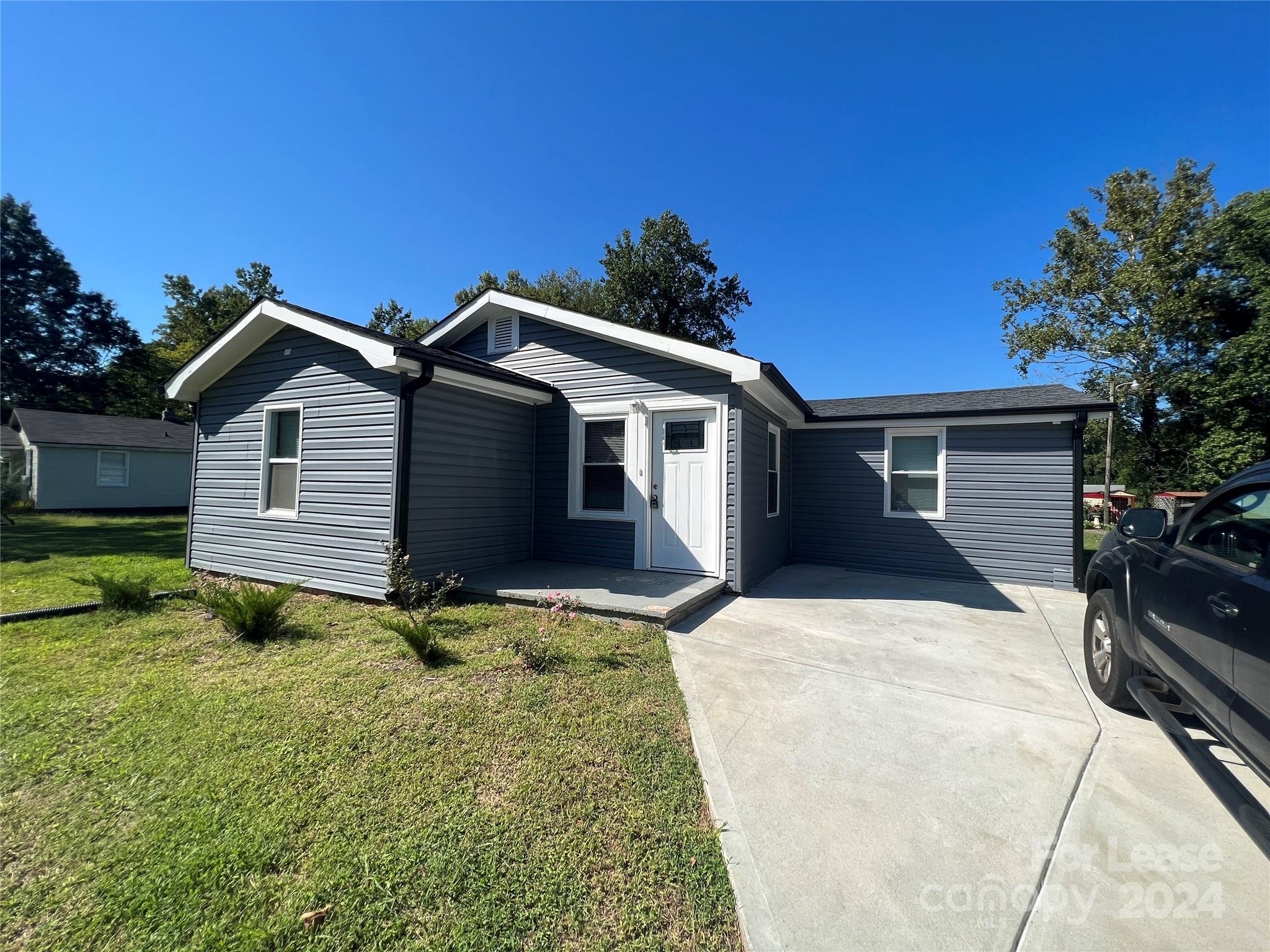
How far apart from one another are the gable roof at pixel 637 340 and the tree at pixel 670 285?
15.5m

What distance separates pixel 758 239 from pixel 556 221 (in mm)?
6845

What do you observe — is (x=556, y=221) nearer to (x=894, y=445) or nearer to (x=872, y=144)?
(x=872, y=144)

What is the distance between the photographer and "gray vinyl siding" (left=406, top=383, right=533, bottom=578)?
5.91m

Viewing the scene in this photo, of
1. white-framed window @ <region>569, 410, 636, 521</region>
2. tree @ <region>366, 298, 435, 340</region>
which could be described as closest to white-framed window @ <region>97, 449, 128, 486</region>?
tree @ <region>366, 298, 435, 340</region>

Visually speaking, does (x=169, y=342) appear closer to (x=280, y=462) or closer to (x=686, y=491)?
(x=280, y=462)

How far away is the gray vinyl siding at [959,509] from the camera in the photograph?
7.50 meters

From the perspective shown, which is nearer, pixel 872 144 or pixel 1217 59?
pixel 1217 59

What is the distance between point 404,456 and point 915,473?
822 centimetres

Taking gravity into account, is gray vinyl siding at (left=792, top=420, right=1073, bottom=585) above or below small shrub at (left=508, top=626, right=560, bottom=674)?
above

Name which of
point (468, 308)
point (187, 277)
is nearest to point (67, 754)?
point (468, 308)

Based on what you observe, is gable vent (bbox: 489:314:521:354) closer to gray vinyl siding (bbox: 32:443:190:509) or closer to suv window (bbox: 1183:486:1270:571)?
suv window (bbox: 1183:486:1270:571)

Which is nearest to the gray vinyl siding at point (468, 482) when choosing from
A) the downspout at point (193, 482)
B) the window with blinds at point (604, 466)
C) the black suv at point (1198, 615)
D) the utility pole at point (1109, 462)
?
the window with blinds at point (604, 466)

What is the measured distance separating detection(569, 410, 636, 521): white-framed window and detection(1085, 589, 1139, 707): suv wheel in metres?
5.08

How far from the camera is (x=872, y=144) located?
10.3 meters
